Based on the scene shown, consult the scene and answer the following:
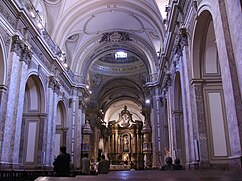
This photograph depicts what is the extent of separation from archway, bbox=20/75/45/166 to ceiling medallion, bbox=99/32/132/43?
6295 millimetres

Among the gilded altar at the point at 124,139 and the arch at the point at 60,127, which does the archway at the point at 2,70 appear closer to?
the arch at the point at 60,127

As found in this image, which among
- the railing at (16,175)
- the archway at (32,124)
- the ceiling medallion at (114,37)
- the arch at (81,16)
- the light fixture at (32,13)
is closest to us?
the railing at (16,175)

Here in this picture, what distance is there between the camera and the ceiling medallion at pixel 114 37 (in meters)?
15.6

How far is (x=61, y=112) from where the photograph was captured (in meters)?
14.0

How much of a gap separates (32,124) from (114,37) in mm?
7662

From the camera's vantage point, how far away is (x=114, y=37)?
15.8 meters

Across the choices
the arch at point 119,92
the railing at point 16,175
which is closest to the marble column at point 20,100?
the railing at point 16,175

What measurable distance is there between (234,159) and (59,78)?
9.94 meters

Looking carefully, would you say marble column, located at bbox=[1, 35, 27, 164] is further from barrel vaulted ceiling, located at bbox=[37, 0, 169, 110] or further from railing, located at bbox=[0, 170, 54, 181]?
barrel vaulted ceiling, located at bbox=[37, 0, 169, 110]

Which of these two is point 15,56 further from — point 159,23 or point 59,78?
point 159,23

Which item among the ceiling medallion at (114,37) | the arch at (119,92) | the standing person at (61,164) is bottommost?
the standing person at (61,164)

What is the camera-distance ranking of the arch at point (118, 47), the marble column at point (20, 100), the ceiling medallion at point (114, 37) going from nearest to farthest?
the marble column at point (20, 100), the arch at point (118, 47), the ceiling medallion at point (114, 37)

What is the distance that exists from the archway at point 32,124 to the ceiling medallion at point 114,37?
6.30 m

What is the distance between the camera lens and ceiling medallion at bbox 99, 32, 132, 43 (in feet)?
51.2
